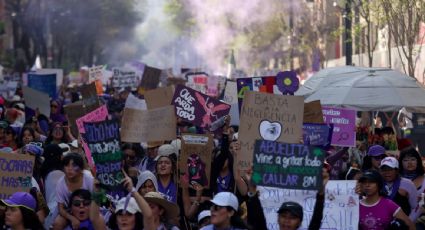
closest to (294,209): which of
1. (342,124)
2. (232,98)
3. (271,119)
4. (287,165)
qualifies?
(287,165)

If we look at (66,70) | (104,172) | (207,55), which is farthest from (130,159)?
(207,55)

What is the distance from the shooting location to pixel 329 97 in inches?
587

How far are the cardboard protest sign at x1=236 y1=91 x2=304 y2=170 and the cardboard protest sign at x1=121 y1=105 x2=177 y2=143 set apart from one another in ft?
3.43

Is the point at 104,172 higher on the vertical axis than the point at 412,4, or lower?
lower

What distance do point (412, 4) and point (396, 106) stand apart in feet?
22.9

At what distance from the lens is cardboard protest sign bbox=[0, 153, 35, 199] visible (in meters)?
9.40

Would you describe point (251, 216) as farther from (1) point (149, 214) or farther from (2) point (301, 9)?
(2) point (301, 9)

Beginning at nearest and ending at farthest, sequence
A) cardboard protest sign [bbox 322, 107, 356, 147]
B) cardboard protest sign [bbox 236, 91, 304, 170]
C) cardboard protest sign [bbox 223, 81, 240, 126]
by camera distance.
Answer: cardboard protest sign [bbox 236, 91, 304, 170] → cardboard protest sign [bbox 322, 107, 356, 147] → cardboard protest sign [bbox 223, 81, 240, 126]

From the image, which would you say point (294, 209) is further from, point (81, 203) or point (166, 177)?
point (166, 177)

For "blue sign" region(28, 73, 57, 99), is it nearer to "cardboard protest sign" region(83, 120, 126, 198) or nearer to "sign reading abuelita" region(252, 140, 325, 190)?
"cardboard protest sign" region(83, 120, 126, 198)

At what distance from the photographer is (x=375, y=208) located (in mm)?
8727

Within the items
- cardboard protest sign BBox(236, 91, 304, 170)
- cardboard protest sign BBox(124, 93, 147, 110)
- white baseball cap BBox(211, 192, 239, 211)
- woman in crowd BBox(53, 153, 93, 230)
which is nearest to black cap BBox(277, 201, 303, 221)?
white baseball cap BBox(211, 192, 239, 211)

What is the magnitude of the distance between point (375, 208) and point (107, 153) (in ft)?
6.85

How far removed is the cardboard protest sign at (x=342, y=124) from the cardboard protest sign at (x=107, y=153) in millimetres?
4522
